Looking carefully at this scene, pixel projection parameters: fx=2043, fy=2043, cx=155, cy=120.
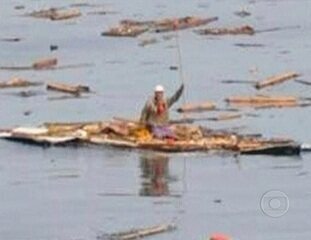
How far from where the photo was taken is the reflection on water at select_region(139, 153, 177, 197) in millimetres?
41188

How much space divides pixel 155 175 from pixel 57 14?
109 feet

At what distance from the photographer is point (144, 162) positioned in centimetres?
4375

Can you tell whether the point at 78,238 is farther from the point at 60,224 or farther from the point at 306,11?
the point at 306,11

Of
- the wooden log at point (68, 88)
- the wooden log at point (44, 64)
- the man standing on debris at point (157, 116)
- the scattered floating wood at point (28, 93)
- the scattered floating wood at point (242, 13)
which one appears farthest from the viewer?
the scattered floating wood at point (242, 13)

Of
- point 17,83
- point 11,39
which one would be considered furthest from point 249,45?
point 17,83

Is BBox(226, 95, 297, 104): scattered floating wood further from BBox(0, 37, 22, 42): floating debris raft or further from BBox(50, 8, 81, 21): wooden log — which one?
BBox(50, 8, 81, 21): wooden log

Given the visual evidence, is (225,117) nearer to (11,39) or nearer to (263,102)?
(263,102)

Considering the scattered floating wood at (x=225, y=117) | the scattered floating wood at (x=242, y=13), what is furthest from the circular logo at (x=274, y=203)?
the scattered floating wood at (x=242, y=13)

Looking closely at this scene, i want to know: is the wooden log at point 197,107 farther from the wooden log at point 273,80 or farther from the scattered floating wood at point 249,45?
the scattered floating wood at point 249,45

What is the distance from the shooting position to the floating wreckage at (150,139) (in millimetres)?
43312

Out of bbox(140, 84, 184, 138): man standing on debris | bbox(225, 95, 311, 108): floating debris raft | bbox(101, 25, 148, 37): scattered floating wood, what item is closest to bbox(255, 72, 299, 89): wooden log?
bbox(225, 95, 311, 108): floating debris raft

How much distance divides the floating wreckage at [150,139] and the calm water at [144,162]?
22 cm

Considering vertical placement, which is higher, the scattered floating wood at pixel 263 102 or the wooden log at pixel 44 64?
the wooden log at pixel 44 64

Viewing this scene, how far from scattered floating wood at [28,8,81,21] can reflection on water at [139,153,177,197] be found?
1256 inches
